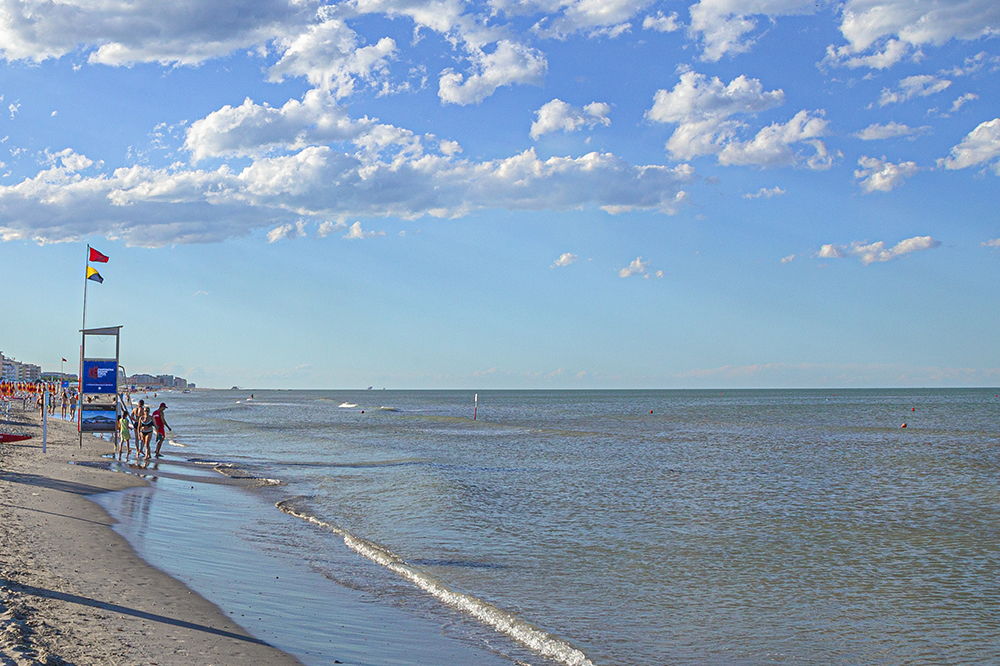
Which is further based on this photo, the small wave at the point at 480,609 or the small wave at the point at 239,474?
the small wave at the point at 239,474

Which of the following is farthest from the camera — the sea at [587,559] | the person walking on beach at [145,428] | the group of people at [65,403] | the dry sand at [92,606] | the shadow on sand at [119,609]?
the group of people at [65,403]

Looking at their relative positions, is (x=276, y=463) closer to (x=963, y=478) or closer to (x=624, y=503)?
(x=624, y=503)

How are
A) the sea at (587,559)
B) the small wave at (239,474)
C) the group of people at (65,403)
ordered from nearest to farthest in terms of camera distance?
the sea at (587,559), the small wave at (239,474), the group of people at (65,403)

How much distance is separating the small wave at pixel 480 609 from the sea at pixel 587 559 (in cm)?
3

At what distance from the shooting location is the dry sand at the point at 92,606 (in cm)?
578

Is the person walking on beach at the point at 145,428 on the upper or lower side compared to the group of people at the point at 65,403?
upper

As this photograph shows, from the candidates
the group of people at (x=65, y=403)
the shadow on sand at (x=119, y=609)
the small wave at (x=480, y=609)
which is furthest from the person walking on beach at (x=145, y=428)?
the group of people at (x=65, y=403)

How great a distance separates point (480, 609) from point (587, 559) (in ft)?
10.0

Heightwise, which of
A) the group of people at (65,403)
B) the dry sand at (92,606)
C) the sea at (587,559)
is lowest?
the group of people at (65,403)

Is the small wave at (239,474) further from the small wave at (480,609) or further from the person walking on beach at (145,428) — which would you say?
the small wave at (480,609)

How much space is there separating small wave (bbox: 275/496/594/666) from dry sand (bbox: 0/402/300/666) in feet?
8.02

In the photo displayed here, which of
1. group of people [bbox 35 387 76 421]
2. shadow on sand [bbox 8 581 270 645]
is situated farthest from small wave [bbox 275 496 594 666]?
group of people [bbox 35 387 76 421]

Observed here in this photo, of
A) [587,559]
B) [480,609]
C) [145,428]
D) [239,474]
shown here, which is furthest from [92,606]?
[145,428]

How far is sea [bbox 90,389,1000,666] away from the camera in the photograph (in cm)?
758
